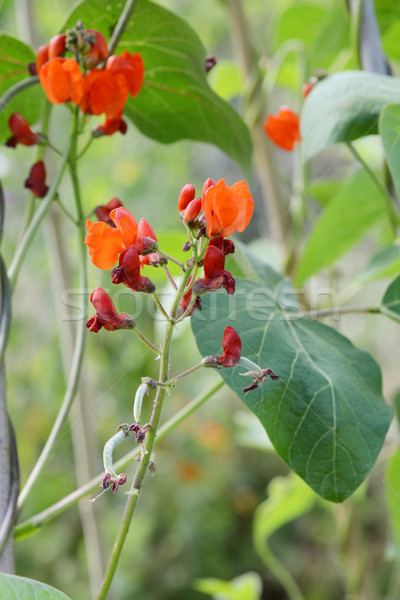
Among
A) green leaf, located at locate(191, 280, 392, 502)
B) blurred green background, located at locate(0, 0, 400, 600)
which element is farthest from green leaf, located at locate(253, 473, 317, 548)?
blurred green background, located at locate(0, 0, 400, 600)

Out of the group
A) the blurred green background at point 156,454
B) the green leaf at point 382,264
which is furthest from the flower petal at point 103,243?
the blurred green background at point 156,454

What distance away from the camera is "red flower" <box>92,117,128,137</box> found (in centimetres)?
49

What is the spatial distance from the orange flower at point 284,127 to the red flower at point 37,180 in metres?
0.24

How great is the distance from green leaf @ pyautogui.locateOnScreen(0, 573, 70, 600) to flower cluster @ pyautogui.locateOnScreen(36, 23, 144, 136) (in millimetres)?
322

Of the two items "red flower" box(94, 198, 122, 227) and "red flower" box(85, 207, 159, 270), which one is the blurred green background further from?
"red flower" box(85, 207, 159, 270)

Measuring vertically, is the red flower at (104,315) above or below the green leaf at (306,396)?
above

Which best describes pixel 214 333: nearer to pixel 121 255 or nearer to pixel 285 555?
pixel 121 255

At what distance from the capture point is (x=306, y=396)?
0.40m

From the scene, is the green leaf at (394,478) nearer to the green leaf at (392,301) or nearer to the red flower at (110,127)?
the green leaf at (392,301)

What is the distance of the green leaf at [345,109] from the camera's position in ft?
1.49

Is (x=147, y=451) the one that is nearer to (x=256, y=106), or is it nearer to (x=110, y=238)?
(x=110, y=238)

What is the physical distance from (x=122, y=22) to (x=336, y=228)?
39cm

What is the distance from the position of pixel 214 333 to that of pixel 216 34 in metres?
2.69

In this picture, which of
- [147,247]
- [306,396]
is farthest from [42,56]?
[306,396]
